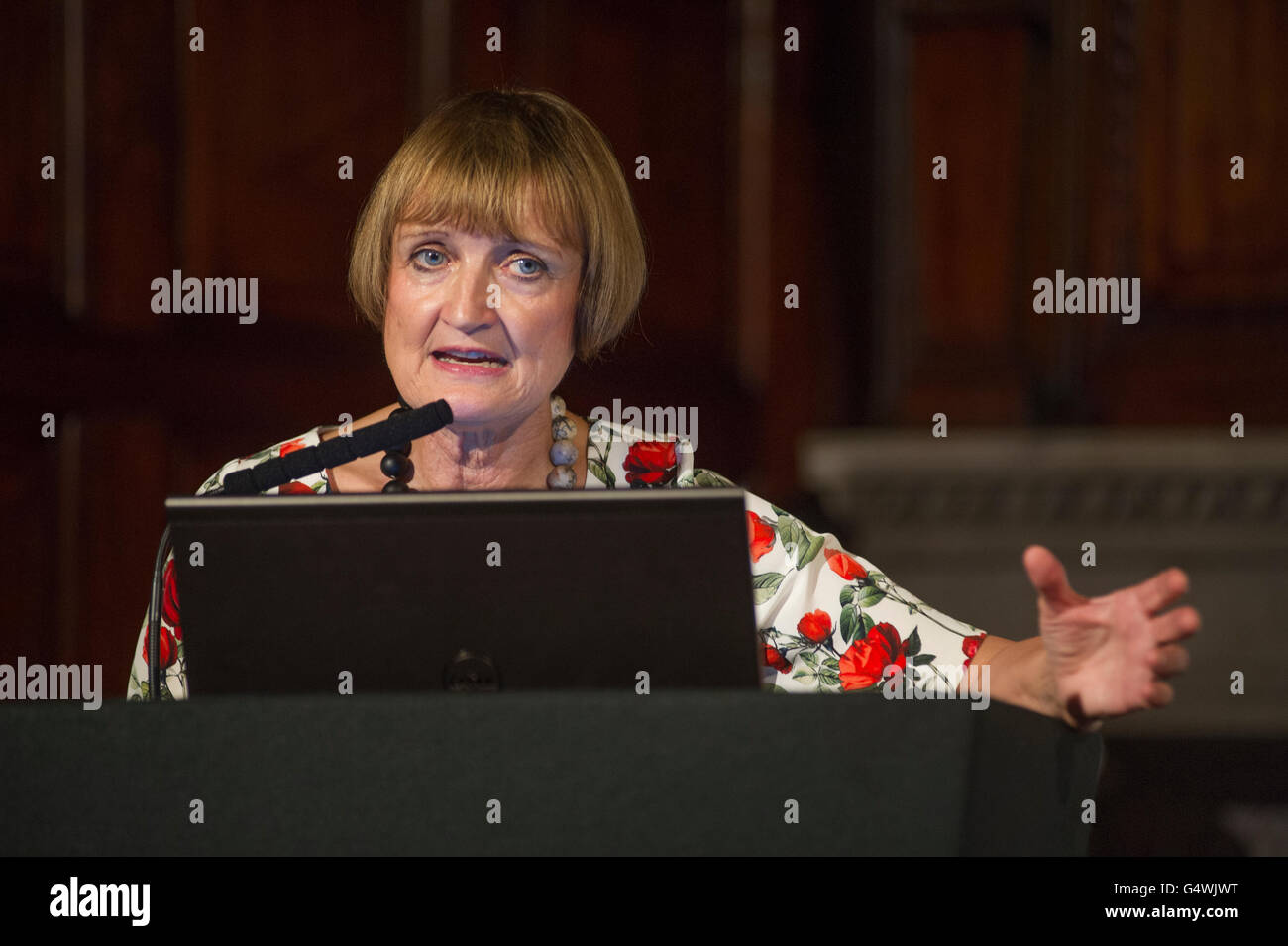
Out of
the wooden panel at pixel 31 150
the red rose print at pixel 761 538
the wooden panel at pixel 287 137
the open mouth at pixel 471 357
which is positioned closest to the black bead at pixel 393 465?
the open mouth at pixel 471 357

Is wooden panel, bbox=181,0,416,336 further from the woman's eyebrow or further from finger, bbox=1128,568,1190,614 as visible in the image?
finger, bbox=1128,568,1190,614

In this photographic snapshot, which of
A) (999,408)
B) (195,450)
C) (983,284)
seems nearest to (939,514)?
(999,408)

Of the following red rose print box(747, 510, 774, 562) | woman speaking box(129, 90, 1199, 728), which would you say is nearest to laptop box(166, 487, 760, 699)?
woman speaking box(129, 90, 1199, 728)

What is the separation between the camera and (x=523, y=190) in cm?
140

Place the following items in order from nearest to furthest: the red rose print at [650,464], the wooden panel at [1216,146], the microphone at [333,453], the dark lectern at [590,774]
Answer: the dark lectern at [590,774]
the microphone at [333,453]
the red rose print at [650,464]
the wooden panel at [1216,146]

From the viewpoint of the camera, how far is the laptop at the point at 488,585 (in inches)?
36.3

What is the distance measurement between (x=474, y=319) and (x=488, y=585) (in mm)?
481

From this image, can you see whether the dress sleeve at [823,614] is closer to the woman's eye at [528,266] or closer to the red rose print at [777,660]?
the red rose print at [777,660]

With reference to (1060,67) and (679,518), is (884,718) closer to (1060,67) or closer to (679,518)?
(679,518)

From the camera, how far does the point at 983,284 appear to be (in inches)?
123

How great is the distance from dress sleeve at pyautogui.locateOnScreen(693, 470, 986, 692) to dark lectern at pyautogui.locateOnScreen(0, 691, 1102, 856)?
0.60 meters

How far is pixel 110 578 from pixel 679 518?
169 cm

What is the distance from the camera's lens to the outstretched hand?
94 cm

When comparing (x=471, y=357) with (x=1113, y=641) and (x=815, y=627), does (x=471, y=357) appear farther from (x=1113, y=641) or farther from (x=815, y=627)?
(x=1113, y=641)
